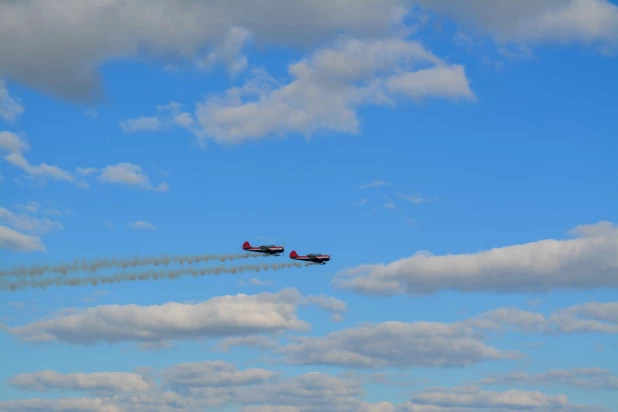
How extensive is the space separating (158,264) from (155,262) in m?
1.01

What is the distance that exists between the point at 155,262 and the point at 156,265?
2.71 ft

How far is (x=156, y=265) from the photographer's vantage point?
A: 191 metres

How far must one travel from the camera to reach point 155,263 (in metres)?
191

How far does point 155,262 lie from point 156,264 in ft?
1.91

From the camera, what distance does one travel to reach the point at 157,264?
7539 inches

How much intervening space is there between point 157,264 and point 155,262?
0.76 metres

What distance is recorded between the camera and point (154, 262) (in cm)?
19100

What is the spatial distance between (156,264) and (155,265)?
405mm

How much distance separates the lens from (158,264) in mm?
191750

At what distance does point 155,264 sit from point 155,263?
281mm

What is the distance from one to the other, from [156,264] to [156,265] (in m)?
0.26

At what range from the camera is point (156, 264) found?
627 feet

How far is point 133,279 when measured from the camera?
611 feet

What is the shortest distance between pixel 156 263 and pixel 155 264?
18.8 inches
